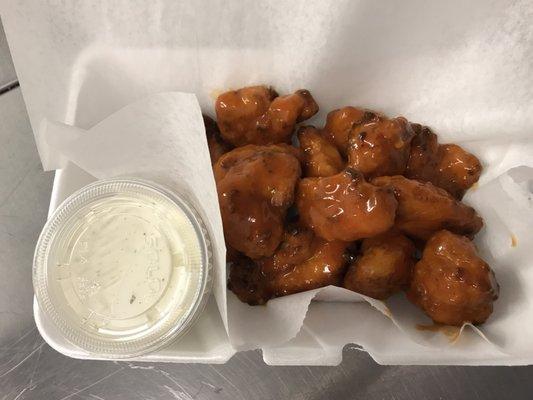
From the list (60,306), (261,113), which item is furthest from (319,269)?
(60,306)

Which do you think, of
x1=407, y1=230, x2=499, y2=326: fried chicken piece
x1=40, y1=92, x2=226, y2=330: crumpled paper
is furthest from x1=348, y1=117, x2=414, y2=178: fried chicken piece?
x1=40, y1=92, x2=226, y2=330: crumpled paper

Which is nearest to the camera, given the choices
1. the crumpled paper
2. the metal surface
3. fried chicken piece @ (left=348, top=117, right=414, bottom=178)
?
the crumpled paper

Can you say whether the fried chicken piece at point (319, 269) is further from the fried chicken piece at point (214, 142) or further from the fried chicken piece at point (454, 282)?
the fried chicken piece at point (214, 142)

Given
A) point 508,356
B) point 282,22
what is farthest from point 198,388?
point 282,22

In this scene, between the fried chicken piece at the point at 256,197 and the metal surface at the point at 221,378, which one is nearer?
the fried chicken piece at the point at 256,197

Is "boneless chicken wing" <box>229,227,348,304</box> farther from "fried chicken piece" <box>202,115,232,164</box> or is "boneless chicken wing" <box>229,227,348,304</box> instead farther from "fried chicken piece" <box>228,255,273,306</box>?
"fried chicken piece" <box>202,115,232,164</box>

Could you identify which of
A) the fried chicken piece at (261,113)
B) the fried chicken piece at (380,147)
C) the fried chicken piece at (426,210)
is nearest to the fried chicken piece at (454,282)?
the fried chicken piece at (426,210)

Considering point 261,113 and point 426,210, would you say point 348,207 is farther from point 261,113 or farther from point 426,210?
point 261,113
